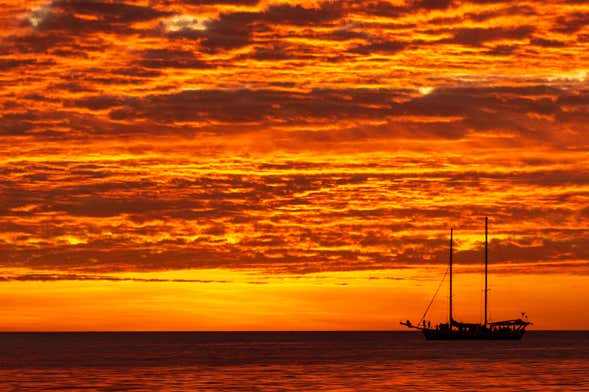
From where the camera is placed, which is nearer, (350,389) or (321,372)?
(350,389)

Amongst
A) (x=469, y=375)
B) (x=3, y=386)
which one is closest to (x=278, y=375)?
(x=469, y=375)

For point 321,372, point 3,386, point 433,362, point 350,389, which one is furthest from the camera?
point 433,362

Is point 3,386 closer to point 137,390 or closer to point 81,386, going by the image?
point 81,386

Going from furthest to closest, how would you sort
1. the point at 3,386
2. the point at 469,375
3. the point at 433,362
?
1. the point at 433,362
2. the point at 469,375
3. the point at 3,386

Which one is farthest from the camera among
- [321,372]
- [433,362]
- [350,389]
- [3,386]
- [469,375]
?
[433,362]

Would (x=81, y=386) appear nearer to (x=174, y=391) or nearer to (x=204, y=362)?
(x=174, y=391)

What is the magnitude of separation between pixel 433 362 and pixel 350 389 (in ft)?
178

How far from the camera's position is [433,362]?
493 ft

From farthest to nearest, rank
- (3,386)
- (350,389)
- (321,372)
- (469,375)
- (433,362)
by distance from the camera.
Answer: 1. (433,362)
2. (321,372)
3. (469,375)
4. (3,386)
5. (350,389)

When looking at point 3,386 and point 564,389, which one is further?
point 3,386

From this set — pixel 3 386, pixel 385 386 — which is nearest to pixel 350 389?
pixel 385 386

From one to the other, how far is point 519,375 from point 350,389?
93.7 feet

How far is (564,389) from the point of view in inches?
3868

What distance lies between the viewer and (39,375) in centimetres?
12600
